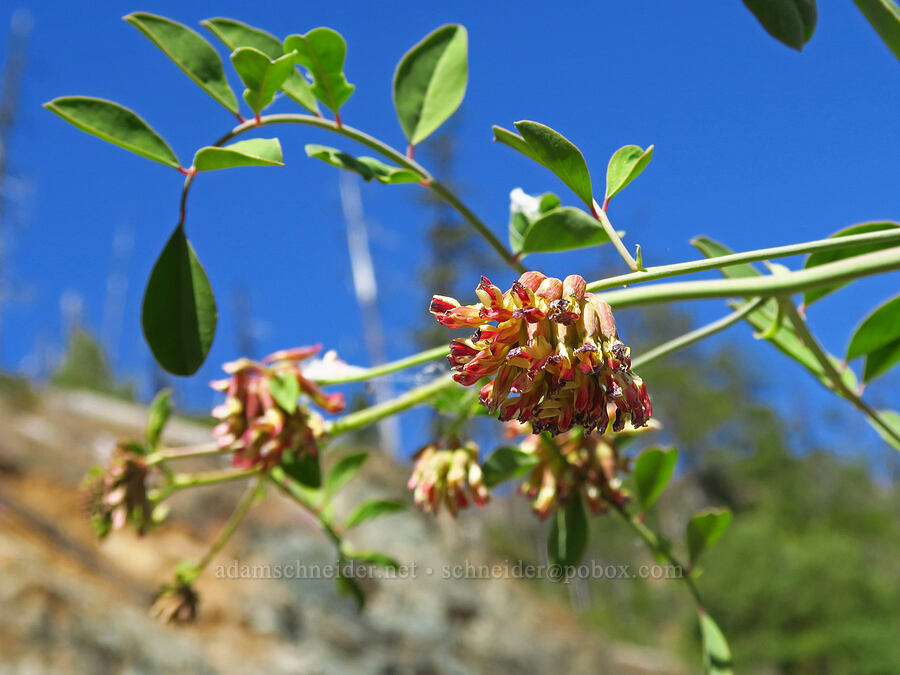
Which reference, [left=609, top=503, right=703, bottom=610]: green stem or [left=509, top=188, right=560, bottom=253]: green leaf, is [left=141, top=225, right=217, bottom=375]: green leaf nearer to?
[left=509, top=188, right=560, bottom=253]: green leaf

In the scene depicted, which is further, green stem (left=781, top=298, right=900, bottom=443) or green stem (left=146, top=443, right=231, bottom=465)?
green stem (left=146, top=443, right=231, bottom=465)

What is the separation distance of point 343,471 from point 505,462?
0.83ft

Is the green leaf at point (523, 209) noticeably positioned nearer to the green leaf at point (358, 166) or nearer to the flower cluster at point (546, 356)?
the green leaf at point (358, 166)

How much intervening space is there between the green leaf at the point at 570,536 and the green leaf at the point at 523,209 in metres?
0.23

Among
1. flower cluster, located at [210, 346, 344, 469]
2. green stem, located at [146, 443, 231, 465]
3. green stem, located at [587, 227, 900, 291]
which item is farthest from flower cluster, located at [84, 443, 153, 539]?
green stem, located at [587, 227, 900, 291]

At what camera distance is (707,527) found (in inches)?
26.3

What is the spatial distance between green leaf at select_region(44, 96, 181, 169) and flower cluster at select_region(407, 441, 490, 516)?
1.02 ft

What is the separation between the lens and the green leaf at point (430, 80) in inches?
24.8

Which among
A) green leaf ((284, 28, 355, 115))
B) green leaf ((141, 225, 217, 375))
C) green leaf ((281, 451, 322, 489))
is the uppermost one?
green leaf ((284, 28, 355, 115))

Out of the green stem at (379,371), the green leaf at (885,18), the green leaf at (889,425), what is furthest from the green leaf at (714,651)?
the green leaf at (885,18)

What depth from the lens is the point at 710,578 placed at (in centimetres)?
1261

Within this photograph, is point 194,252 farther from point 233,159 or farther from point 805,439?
point 805,439

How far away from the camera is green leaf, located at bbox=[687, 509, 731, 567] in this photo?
662 millimetres

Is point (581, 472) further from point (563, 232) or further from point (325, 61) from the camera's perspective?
point (325, 61)
